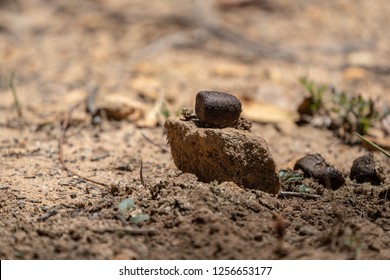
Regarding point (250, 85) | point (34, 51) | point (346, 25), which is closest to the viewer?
point (250, 85)

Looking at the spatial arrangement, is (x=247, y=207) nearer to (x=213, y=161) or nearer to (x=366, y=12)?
(x=213, y=161)

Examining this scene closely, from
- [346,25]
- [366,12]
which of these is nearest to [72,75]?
[346,25]

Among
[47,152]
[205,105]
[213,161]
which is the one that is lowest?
[47,152]

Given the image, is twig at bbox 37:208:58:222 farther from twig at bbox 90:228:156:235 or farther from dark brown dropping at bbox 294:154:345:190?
dark brown dropping at bbox 294:154:345:190

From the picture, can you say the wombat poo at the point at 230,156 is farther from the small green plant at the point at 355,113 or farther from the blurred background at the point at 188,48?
the blurred background at the point at 188,48

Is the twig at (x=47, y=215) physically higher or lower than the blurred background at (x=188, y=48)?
lower

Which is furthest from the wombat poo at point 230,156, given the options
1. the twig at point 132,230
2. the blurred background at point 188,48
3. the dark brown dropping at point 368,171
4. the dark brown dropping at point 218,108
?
the blurred background at point 188,48
